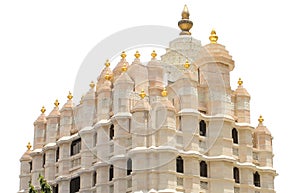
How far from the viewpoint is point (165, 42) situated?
45750 mm

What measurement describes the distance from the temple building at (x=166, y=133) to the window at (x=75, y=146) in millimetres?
72

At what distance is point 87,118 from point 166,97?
7.29 metres

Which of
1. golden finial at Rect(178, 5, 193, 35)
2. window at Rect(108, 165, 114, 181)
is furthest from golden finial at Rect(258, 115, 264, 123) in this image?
window at Rect(108, 165, 114, 181)

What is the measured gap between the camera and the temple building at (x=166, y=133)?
41.8m

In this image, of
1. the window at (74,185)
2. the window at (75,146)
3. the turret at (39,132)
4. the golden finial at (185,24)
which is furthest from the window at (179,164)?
the turret at (39,132)

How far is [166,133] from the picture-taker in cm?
4159

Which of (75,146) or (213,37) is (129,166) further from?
(213,37)

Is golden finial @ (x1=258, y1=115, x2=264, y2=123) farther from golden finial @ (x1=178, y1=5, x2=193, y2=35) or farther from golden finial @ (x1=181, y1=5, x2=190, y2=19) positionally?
golden finial @ (x1=181, y1=5, x2=190, y2=19)

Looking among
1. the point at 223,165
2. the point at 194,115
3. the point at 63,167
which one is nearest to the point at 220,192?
the point at 223,165

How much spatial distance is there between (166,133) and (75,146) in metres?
9.37

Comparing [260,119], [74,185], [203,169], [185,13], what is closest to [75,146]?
[74,185]

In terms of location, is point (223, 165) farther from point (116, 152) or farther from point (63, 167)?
point (63, 167)

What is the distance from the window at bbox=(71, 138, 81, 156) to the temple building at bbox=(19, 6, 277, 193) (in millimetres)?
72

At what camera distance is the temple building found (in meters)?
41.8
